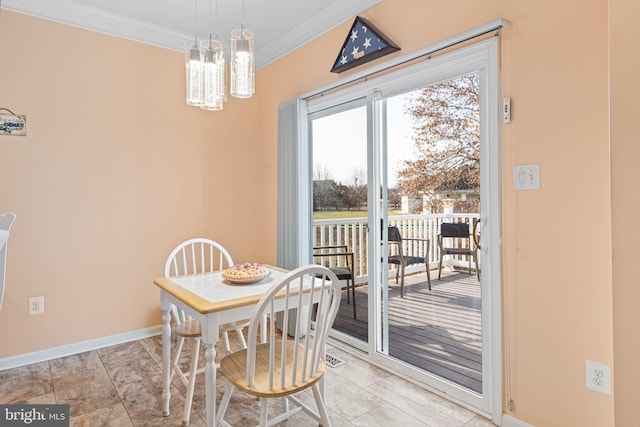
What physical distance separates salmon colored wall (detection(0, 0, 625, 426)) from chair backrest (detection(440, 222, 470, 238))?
0.97 ft

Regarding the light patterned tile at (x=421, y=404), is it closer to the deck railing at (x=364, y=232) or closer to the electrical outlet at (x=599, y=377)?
the electrical outlet at (x=599, y=377)

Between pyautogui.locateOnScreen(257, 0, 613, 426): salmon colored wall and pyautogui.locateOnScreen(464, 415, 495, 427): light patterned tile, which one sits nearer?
pyautogui.locateOnScreen(257, 0, 613, 426): salmon colored wall

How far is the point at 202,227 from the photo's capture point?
11.5 ft

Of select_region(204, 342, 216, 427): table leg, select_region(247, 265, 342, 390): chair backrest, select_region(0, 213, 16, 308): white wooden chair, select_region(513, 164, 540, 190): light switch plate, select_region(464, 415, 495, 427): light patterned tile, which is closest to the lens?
select_region(0, 213, 16, 308): white wooden chair

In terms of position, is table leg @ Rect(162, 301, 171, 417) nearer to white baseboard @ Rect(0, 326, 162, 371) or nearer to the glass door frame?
white baseboard @ Rect(0, 326, 162, 371)

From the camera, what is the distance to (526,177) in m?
1.79

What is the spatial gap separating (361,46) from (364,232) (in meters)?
1.48

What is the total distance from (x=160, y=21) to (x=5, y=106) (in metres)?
1.35

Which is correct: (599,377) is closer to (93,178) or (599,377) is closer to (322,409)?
(322,409)

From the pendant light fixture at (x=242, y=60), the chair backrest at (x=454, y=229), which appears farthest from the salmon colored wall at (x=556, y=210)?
the pendant light fixture at (x=242, y=60)

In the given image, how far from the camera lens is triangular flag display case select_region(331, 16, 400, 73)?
241 centimetres

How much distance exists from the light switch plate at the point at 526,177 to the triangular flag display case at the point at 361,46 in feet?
3.79

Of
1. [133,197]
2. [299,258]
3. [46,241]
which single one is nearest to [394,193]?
[299,258]

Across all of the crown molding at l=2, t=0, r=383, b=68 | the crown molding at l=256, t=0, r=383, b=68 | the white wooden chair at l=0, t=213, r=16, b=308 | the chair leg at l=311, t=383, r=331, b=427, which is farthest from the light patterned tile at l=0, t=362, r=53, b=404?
the crown molding at l=256, t=0, r=383, b=68
